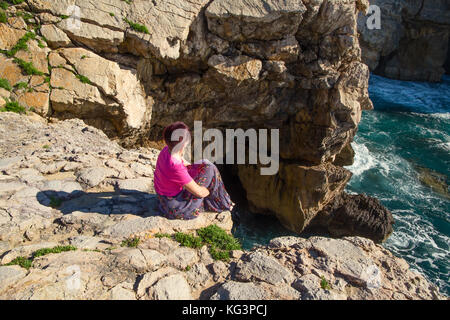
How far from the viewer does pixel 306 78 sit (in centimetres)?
1466

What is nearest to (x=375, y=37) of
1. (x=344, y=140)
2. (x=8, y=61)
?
(x=344, y=140)

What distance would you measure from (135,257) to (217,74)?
1053 cm

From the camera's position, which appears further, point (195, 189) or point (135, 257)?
point (195, 189)

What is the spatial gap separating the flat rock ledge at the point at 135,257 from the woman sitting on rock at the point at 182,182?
255 mm

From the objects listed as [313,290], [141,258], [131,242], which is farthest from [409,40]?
[141,258]

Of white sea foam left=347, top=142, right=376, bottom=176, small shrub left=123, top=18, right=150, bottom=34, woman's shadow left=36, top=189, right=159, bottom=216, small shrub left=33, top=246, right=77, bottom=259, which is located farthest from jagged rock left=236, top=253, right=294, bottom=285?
white sea foam left=347, top=142, right=376, bottom=176

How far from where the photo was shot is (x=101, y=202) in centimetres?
609

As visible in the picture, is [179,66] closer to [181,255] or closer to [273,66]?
[273,66]

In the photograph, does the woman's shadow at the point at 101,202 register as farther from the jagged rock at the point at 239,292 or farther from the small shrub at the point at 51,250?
the jagged rock at the point at 239,292

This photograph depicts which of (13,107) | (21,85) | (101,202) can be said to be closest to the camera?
(101,202)

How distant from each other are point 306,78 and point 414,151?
1550 cm

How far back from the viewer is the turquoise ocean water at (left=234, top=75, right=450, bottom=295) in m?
16.1

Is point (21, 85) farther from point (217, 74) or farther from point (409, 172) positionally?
point (409, 172)

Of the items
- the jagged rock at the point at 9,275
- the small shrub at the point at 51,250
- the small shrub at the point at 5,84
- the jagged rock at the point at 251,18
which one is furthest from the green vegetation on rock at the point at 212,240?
the jagged rock at the point at 251,18
